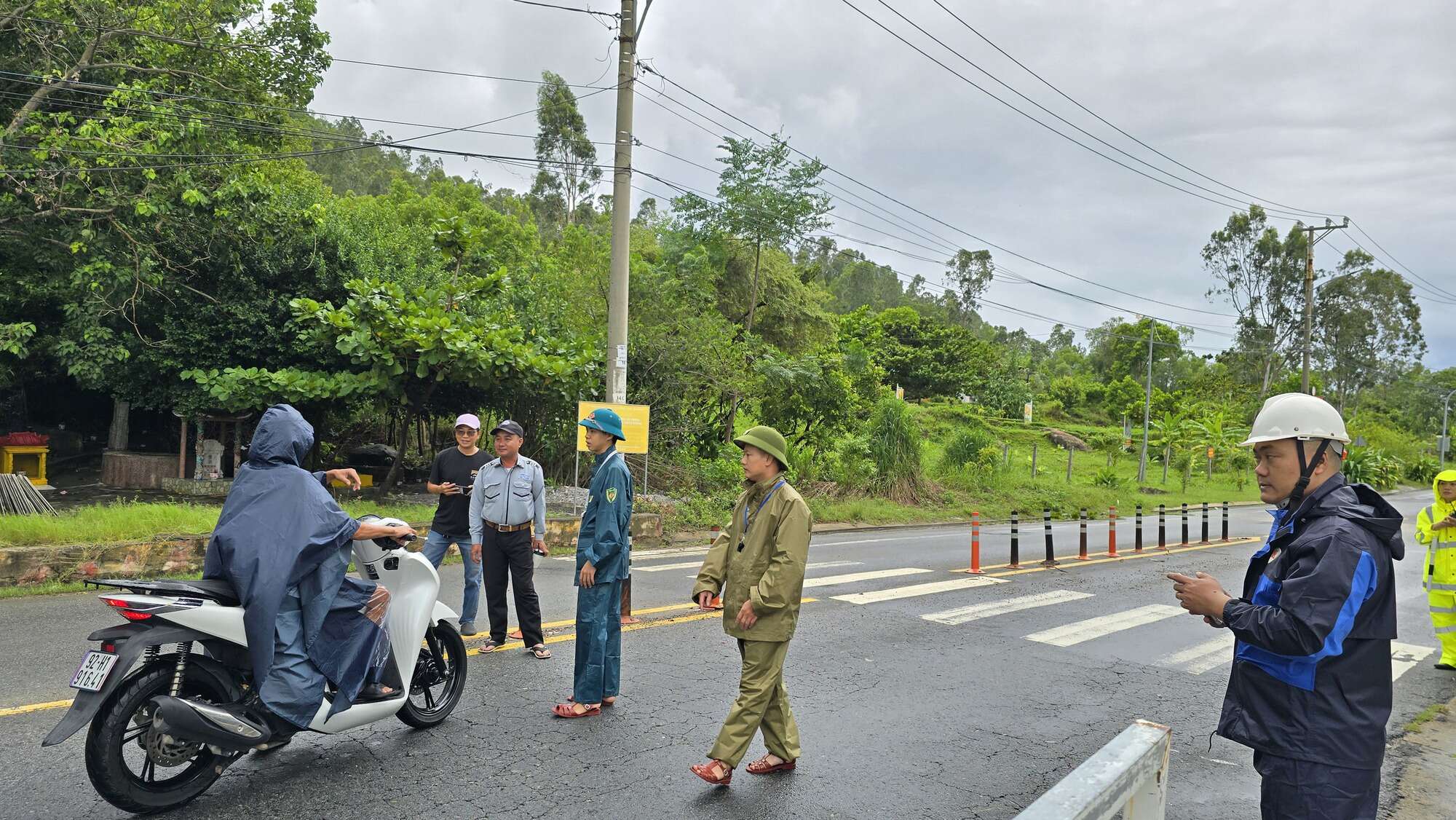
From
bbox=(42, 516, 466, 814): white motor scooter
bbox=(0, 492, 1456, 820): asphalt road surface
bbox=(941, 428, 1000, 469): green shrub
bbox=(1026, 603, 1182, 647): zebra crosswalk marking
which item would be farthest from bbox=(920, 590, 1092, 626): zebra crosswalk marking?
bbox=(941, 428, 1000, 469): green shrub

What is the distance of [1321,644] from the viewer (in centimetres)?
289

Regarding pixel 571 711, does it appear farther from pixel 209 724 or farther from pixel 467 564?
pixel 467 564

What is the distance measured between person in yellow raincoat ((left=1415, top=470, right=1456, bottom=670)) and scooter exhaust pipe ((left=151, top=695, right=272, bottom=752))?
9149mm

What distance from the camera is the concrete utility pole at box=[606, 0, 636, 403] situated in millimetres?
13281

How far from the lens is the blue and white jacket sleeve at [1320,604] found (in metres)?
2.90

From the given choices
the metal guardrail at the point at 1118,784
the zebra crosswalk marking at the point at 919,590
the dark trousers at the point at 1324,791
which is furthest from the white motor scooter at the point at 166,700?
the zebra crosswalk marking at the point at 919,590

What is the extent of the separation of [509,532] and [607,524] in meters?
1.57

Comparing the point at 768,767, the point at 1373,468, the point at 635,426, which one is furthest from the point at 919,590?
the point at 1373,468

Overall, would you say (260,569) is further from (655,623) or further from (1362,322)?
A: (1362,322)

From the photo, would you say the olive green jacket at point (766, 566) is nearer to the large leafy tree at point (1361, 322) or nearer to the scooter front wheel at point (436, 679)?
the scooter front wheel at point (436, 679)

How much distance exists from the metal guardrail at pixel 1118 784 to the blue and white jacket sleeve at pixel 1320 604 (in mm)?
553

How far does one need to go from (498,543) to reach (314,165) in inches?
2218

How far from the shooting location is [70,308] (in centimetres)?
1628

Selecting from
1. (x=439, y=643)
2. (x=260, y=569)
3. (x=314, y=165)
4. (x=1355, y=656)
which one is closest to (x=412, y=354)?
(x=439, y=643)
